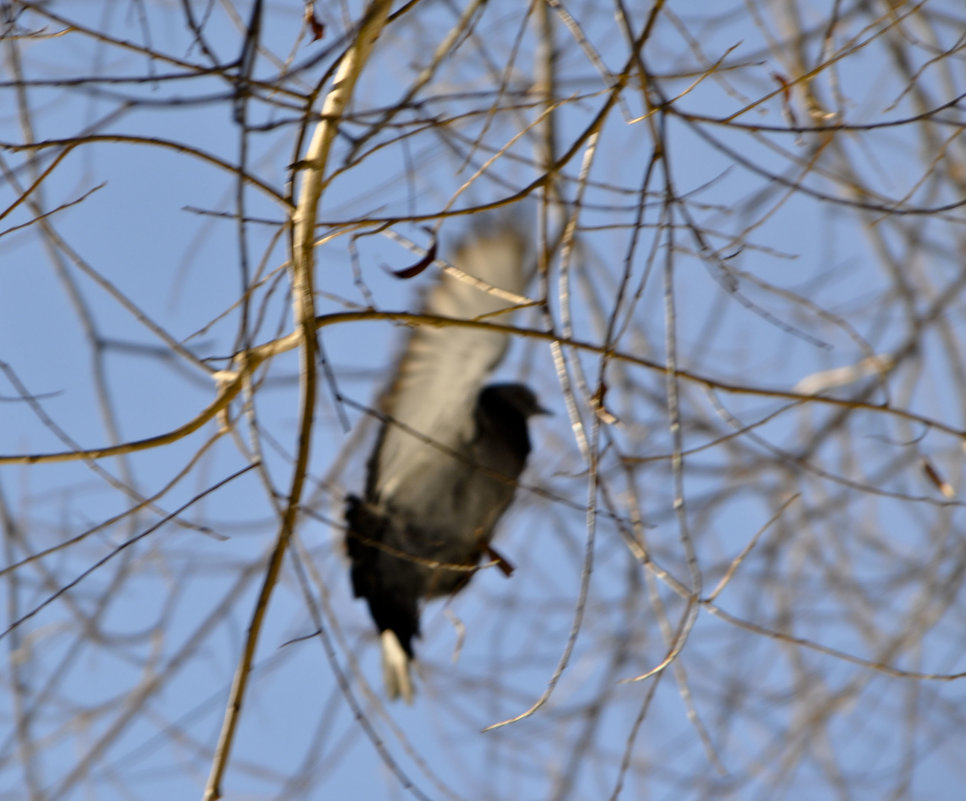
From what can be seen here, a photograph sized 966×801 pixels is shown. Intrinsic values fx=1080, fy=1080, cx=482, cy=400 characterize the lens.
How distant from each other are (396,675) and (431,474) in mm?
562

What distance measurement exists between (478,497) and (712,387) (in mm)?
1424

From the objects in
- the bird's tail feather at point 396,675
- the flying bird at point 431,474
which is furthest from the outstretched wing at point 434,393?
the bird's tail feather at point 396,675

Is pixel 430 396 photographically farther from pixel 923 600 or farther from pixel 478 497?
pixel 923 600

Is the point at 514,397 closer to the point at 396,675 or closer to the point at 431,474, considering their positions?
the point at 431,474

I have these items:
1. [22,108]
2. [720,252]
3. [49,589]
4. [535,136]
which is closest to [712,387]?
[720,252]

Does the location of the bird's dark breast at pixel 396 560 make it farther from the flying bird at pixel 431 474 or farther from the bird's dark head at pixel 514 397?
the bird's dark head at pixel 514 397

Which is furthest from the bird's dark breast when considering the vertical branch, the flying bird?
the vertical branch

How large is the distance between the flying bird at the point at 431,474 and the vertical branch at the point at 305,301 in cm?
127

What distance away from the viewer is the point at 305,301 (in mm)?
1291

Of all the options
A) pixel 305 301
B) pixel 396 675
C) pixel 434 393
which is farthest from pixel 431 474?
pixel 305 301

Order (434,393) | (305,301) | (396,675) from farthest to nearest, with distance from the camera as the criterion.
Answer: (396,675) → (434,393) → (305,301)

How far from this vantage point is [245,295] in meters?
1.41

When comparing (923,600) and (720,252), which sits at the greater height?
(720,252)

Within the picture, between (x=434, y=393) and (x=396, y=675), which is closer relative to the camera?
(x=434, y=393)
